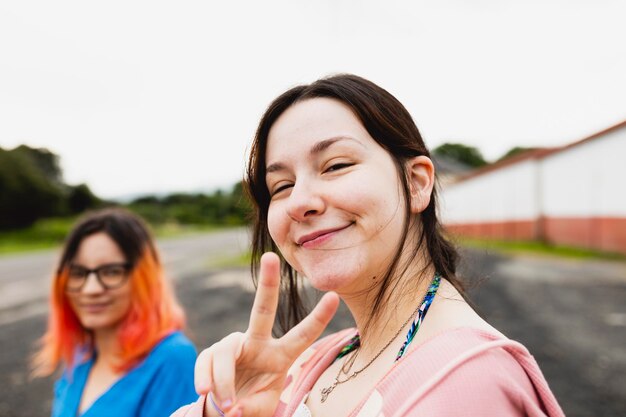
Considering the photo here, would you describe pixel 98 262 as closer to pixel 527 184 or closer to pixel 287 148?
pixel 287 148

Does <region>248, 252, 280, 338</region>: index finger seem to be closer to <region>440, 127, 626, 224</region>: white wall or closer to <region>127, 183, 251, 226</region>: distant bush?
<region>440, 127, 626, 224</region>: white wall

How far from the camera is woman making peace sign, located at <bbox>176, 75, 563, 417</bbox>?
3.32ft

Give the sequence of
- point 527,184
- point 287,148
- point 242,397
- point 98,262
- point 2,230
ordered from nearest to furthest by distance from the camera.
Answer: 1. point 242,397
2. point 287,148
3. point 98,262
4. point 527,184
5. point 2,230

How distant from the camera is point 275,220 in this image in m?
1.40

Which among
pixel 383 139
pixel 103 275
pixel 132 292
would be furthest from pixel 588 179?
pixel 383 139

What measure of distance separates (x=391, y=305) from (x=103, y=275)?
1.90 m

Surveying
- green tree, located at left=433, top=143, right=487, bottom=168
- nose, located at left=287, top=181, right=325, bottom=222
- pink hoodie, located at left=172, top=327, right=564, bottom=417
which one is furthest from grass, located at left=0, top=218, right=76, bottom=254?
green tree, located at left=433, top=143, right=487, bottom=168

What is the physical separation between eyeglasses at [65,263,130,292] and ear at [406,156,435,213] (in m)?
1.86

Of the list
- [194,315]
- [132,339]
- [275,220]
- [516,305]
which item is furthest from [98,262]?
[516,305]

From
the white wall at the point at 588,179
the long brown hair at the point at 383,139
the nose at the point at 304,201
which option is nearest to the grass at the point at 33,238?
the white wall at the point at 588,179

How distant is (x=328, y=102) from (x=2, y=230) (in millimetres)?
38874

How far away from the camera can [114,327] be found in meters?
2.70

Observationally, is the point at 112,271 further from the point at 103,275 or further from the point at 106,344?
the point at 106,344

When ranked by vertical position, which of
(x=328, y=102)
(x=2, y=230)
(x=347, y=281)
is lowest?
(x=2, y=230)
